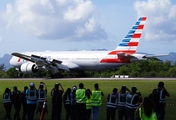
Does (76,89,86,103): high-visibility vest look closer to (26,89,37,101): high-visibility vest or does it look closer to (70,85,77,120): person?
(70,85,77,120): person

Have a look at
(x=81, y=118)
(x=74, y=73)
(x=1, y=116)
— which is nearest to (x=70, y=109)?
(x=81, y=118)

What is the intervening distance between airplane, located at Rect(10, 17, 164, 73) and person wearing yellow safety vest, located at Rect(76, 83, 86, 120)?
35041 millimetres

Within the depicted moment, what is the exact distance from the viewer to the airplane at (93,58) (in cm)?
5456

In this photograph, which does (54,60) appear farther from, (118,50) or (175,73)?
(175,73)

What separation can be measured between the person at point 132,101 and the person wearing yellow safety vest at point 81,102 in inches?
115

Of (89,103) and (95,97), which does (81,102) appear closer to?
(89,103)

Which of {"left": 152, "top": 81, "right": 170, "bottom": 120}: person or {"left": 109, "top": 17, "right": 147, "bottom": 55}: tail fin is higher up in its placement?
{"left": 109, "top": 17, "right": 147, "bottom": 55}: tail fin

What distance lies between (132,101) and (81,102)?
3.44 meters

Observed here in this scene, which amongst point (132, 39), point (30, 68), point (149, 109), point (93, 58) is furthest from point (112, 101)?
point (30, 68)

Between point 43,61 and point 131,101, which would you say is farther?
point 43,61

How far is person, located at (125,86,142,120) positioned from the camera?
49.0 ft

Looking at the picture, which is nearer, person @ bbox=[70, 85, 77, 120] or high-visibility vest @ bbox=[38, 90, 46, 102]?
person @ bbox=[70, 85, 77, 120]

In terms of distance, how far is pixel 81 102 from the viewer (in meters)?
17.8

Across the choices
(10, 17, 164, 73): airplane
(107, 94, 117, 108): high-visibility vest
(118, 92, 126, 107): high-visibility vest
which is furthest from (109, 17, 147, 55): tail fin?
(118, 92, 126, 107): high-visibility vest
